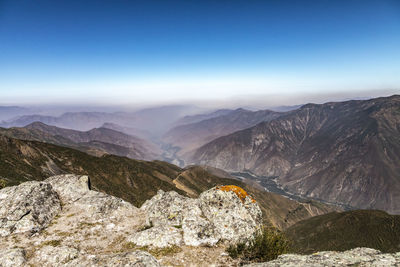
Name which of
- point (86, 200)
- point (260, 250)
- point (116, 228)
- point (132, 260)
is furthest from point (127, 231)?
point (260, 250)

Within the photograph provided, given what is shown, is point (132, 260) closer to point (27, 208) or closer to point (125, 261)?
point (125, 261)

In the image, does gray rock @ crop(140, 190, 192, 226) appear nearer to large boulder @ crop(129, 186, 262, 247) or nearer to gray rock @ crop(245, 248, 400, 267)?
large boulder @ crop(129, 186, 262, 247)

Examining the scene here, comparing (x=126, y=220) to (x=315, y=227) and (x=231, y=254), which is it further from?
(x=315, y=227)

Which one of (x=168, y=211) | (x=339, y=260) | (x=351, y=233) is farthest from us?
(x=351, y=233)

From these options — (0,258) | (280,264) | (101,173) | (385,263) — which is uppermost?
(385,263)

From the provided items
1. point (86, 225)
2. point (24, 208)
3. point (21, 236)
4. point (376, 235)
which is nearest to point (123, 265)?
point (86, 225)
